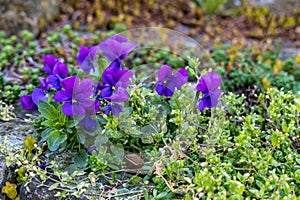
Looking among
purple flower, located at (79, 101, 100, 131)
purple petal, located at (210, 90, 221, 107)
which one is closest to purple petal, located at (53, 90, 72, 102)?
purple flower, located at (79, 101, 100, 131)

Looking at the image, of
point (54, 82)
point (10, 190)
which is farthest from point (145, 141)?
point (10, 190)

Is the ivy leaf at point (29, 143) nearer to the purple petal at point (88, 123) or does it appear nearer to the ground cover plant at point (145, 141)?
the ground cover plant at point (145, 141)

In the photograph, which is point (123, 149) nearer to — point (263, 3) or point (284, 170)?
point (284, 170)

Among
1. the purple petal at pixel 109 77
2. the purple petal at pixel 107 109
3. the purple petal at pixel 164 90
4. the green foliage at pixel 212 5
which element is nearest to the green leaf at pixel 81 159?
the purple petal at pixel 107 109

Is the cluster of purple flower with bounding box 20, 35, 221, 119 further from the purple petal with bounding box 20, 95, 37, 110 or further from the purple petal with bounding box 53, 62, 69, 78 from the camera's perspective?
the purple petal with bounding box 20, 95, 37, 110

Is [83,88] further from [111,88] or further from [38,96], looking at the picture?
[38,96]

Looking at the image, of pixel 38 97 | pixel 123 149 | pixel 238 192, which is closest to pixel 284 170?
pixel 238 192
